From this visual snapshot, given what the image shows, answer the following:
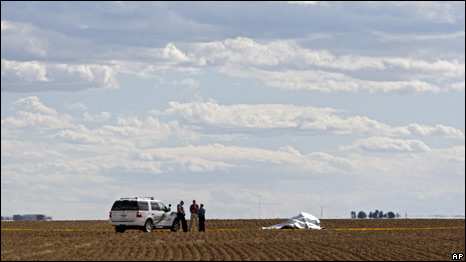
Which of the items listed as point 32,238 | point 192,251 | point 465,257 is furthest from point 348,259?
point 32,238

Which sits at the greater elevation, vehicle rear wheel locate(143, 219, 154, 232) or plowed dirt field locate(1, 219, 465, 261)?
vehicle rear wheel locate(143, 219, 154, 232)

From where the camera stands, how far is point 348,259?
2591 centimetres

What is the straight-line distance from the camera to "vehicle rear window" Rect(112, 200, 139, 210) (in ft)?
139

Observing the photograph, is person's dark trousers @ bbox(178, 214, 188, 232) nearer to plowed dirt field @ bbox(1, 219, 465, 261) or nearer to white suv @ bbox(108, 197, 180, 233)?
white suv @ bbox(108, 197, 180, 233)

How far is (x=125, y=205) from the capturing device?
140ft

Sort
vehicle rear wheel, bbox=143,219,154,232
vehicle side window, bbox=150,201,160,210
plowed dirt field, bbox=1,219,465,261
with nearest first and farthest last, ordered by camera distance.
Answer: plowed dirt field, bbox=1,219,465,261 → vehicle rear wheel, bbox=143,219,154,232 → vehicle side window, bbox=150,201,160,210

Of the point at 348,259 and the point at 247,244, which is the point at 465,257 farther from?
the point at 247,244

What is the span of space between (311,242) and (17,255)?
11.8 meters

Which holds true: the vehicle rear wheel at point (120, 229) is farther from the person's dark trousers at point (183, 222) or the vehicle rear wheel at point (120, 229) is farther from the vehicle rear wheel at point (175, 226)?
the person's dark trousers at point (183, 222)

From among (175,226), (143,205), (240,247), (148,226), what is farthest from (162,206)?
(240,247)

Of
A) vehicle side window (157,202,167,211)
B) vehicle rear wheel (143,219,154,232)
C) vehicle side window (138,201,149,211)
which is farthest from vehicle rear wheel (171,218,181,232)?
vehicle side window (138,201,149,211)

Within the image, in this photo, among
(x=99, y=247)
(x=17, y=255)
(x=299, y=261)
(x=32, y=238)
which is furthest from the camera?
(x=32, y=238)

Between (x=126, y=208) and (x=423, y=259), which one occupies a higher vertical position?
(x=126, y=208)

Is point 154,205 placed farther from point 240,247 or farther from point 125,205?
point 240,247
